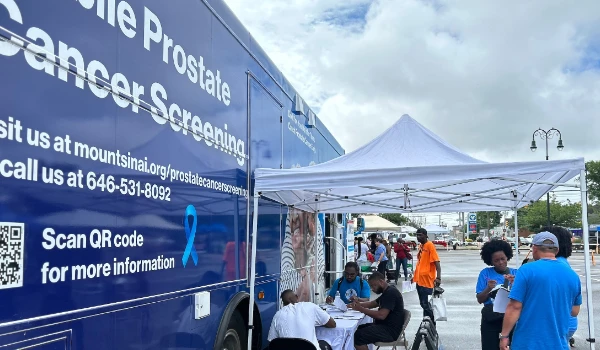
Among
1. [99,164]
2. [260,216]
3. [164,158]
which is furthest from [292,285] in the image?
[99,164]

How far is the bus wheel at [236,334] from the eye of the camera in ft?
16.1

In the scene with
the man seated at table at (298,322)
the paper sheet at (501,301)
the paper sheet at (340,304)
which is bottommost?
the paper sheet at (340,304)

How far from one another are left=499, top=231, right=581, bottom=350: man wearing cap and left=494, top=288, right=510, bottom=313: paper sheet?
568 mm

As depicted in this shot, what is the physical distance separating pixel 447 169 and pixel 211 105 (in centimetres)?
229

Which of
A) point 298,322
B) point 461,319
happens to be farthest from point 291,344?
point 461,319

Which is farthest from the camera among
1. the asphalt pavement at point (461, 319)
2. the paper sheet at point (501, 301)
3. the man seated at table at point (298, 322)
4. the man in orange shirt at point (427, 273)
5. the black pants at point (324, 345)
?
the man in orange shirt at point (427, 273)

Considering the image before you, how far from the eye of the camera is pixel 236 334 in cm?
506

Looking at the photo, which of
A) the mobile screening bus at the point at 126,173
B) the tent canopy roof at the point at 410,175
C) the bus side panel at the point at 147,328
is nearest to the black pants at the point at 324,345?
the mobile screening bus at the point at 126,173

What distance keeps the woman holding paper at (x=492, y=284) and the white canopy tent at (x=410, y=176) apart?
2.31 feet

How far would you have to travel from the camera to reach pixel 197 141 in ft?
13.7

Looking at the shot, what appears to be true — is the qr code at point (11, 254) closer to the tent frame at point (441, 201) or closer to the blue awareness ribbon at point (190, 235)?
the blue awareness ribbon at point (190, 235)

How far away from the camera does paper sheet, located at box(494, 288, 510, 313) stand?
4688mm

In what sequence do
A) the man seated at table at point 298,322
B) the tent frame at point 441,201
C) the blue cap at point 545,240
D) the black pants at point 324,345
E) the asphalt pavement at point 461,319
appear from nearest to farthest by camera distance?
the blue cap at point 545,240 < the tent frame at point 441,201 < the man seated at table at point 298,322 < the black pants at point 324,345 < the asphalt pavement at point 461,319

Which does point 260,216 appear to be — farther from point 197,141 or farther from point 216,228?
point 197,141
